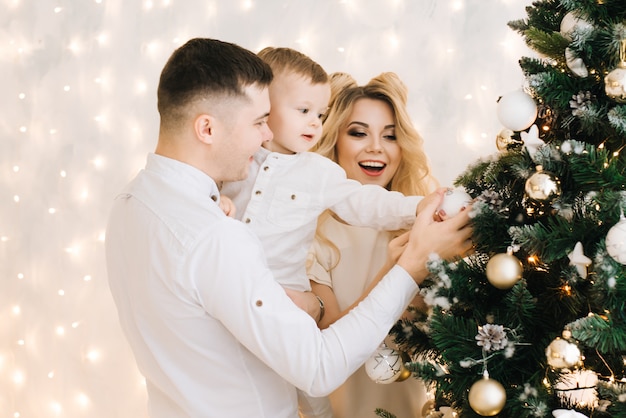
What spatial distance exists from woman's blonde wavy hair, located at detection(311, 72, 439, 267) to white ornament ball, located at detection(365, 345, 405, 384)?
2.30ft

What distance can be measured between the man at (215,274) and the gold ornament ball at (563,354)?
1.20 feet

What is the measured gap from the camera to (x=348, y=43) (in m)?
2.45

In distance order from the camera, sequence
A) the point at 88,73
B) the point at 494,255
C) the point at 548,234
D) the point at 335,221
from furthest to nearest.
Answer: the point at 88,73, the point at 335,221, the point at 494,255, the point at 548,234

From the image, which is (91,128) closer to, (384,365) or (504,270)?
(384,365)

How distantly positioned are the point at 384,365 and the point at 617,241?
704 mm

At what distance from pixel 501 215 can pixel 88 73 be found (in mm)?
2159

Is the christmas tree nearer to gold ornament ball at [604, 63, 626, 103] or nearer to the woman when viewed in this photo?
gold ornament ball at [604, 63, 626, 103]

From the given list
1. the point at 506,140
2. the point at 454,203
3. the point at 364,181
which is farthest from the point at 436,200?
the point at 364,181

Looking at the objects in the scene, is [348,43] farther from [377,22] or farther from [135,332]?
[135,332]

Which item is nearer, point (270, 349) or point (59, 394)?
point (270, 349)

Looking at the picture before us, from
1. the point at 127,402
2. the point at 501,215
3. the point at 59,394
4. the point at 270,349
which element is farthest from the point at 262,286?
the point at 59,394

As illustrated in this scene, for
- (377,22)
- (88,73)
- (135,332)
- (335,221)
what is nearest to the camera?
(135,332)

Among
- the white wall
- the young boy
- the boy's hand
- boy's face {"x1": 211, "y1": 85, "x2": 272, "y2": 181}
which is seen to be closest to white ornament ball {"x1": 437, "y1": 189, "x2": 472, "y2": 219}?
the boy's hand

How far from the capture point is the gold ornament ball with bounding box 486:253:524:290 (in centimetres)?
116
